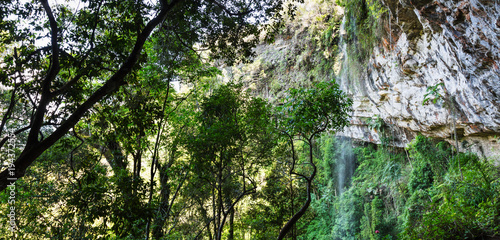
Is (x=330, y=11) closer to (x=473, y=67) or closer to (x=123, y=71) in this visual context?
(x=473, y=67)

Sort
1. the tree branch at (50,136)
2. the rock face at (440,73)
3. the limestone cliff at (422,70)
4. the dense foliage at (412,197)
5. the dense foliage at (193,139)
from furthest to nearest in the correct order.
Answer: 1. the limestone cliff at (422,70)
2. the rock face at (440,73)
3. the dense foliage at (412,197)
4. the dense foliage at (193,139)
5. the tree branch at (50,136)

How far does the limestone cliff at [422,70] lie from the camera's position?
541cm

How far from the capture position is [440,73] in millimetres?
6812

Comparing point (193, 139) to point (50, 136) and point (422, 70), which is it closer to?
point (50, 136)

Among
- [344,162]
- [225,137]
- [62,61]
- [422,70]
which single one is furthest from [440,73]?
[62,61]

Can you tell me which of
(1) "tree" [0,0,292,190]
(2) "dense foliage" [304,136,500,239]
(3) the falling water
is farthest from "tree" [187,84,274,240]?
(3) the falling water

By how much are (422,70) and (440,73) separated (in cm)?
59

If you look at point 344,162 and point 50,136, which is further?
point 344,162

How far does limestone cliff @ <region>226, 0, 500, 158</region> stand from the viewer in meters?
5.41

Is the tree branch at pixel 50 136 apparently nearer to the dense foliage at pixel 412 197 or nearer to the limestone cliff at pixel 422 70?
the dense foliage at pixel 412 197

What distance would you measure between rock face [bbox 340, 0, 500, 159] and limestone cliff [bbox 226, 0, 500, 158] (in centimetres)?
2

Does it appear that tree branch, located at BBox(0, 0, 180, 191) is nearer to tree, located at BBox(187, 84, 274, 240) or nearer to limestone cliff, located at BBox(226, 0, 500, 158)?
tree, located at BBox(187, 84, 274, 240)

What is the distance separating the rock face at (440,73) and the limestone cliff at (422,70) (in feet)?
0.05

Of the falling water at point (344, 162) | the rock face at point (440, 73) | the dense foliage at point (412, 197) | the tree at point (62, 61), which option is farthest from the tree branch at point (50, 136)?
the falling water at point (344, 162)
